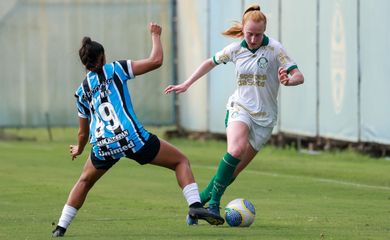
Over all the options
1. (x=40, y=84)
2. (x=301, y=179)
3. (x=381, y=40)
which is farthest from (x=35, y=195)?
(x=40, y=84)

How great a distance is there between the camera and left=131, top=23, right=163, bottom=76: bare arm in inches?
409

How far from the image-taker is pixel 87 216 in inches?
491

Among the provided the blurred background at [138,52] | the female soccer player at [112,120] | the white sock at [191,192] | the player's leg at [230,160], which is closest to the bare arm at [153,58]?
the female soccer player at [112,120]

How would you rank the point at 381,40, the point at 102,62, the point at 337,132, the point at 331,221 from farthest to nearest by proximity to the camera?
the point at 337,132
the point at 381,40
the point at 331,221
the point at 102,62

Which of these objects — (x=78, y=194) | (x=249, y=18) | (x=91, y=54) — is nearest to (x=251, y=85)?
(x=249, y=18)

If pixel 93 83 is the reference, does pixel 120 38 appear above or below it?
below

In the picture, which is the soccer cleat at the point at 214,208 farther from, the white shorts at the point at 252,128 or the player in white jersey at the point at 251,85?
the white shorts at the point at 252,128

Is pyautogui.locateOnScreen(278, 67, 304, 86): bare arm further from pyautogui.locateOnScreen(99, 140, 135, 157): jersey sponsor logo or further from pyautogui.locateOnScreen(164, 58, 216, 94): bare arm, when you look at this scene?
pyautogui.locateOnScreen(99, 140, 135, 157): jersey sponsor logo

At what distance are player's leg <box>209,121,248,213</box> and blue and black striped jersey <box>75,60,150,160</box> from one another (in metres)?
1.23

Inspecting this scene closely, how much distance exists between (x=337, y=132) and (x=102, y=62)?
1104 cm

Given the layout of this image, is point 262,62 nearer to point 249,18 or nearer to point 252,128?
point 249,18

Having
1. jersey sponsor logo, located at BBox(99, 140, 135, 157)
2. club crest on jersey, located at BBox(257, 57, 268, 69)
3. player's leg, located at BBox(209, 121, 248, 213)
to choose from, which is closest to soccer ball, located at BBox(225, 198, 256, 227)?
player's leg, located at BBox(209, 121, 248, 213)

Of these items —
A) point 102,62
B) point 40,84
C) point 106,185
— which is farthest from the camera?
point 40,84

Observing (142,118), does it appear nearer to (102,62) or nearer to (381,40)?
(381,40)
